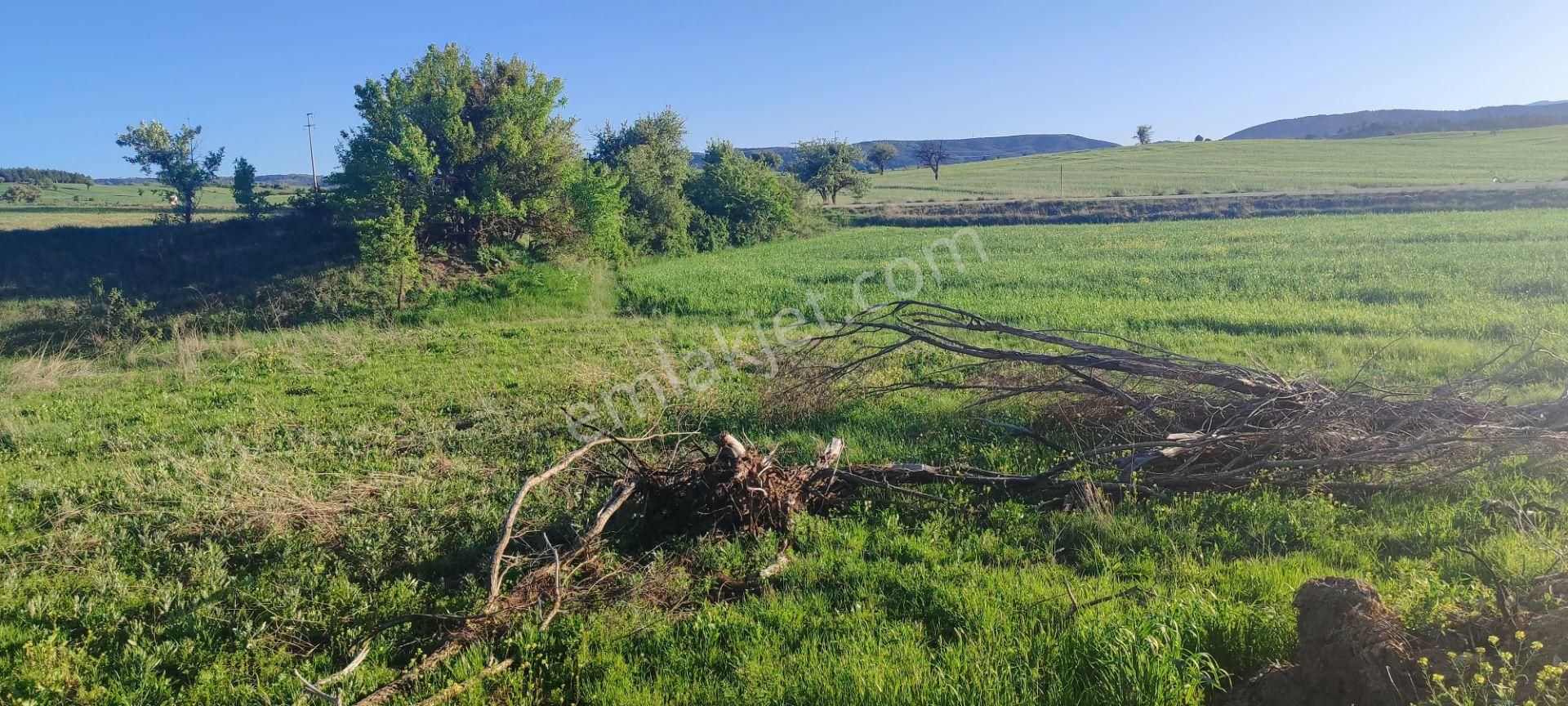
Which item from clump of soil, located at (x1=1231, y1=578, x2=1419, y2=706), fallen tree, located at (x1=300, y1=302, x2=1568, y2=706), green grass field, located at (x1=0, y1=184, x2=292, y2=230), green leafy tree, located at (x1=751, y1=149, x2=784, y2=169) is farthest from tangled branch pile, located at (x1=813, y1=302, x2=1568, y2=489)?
green grass field, located at (x1=0, y1=184, x2=292, y2=230)

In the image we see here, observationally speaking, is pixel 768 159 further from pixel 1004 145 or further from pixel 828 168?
pixel 1004 145

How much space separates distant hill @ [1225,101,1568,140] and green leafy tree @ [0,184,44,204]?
132m

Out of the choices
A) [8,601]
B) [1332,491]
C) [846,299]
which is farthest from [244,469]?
[846,299]

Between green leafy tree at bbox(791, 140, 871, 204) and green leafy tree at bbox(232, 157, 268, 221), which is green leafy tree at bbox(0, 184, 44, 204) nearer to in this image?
green leafy tree at bbox(232, 157, 268, 221)

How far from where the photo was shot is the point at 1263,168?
6034 centimetres

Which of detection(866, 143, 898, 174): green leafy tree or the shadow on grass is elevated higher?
detection(866, 143, 898, 174): green leafy tree

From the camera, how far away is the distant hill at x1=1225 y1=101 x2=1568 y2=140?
8994cm

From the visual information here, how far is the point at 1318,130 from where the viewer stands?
468ft

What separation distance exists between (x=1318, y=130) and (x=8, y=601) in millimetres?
182080

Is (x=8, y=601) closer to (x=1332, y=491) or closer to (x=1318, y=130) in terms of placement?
(x=1332, y=491)

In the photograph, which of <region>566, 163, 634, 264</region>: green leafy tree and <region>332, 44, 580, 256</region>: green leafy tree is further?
<region>566, 163, 634, 264</region>: green leafy tree

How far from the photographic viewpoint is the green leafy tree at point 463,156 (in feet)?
70.5

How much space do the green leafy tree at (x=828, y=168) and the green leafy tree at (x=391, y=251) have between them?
40.2 meters

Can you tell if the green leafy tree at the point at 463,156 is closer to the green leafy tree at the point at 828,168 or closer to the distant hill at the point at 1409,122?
the green leafy tree at the point at 828,168
